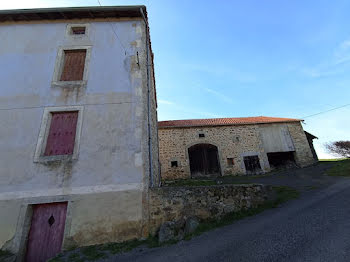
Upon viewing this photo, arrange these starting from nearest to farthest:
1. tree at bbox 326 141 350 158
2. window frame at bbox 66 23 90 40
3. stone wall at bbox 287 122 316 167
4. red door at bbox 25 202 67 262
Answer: red door at bbox 25 202 67 262
window frame at bbox 66 23 90 40
stone wall at bbox 287 122 316 167
tree at bbox 326 141 350 158

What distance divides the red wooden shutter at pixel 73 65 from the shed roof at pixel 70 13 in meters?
2.02

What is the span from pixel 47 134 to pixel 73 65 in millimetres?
2984

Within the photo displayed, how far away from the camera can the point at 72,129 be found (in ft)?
18.4

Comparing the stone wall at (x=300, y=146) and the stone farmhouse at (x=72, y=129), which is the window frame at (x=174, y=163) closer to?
the stone farmhouse at (x=72, y=129)

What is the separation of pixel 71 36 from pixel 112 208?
7.20 m

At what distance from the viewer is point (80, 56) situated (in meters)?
6.97

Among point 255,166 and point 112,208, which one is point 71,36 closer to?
point 112,208

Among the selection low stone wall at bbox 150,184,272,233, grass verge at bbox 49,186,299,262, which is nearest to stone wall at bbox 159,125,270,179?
low stone wall at bbox 150,184,272,233

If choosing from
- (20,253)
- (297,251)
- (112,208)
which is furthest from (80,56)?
(297,251)

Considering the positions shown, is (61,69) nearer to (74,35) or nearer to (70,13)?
(74,35)

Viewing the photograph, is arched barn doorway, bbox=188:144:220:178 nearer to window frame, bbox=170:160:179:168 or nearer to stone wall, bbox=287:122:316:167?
window frame, bbox=170:160:179:168

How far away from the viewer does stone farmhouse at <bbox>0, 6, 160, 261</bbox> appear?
4504 millimetres

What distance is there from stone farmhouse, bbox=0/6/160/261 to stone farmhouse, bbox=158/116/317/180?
7.41 meters

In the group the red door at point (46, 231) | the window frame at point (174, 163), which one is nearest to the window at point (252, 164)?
the window frame at point (174, 163)
